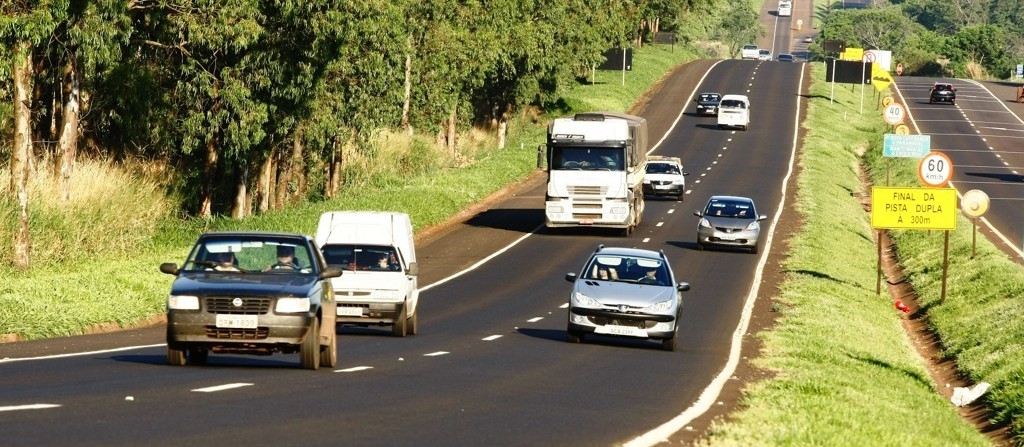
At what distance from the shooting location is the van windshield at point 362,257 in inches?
958

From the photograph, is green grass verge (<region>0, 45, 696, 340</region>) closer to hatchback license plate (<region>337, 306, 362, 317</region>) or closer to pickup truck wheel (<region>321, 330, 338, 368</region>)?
hatchback license plate (<region>337, 306, 362, 317</region>)

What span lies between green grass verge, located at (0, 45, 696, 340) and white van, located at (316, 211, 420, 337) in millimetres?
3483

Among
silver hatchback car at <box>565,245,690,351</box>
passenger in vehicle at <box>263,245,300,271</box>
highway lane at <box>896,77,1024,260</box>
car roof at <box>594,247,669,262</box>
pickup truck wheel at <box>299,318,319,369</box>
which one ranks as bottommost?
highway lane at <box>896,77,1024,260</box>

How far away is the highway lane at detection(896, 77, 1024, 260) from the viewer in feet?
200

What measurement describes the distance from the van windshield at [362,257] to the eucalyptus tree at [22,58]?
702cm

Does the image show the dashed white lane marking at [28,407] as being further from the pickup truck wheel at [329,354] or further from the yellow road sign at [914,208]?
the yellow road sign at [914,208]

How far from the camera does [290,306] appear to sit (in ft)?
53.4

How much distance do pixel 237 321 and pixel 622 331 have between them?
886cm

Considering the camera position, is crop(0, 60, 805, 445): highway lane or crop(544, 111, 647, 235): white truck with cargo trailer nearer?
crop(0, 60, 805, 445): highway lane

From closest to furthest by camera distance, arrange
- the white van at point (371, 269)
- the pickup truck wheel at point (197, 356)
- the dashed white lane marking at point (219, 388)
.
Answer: the dashed white lane marking at point (219, 388)
the pickup truck wheel at point (197, 356)
the white van at point (371, 269)

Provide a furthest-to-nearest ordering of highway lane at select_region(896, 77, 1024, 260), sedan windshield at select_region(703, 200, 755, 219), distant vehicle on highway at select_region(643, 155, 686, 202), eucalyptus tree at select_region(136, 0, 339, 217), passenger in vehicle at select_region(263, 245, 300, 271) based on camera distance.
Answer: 1. highway lane at select_region(896, 77, 1024, 260)
2. distant vehicle on highway at select_region(643, 155, 686, 202)
3. sedan windshield at select_region(703, 200, 755, 219)
4. eucalyptus tree at select_region(136, 0, 339, 217)
5. passenger in vehicle at select_region(263, 245, 300, 271)

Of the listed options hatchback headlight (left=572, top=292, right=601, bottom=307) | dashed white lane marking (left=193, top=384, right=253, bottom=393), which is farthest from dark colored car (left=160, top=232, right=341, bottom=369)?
hatchback headlight (left=572, top=292, right=601, bottom=307)

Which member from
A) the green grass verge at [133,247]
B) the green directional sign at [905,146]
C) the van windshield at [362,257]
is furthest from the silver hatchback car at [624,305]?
the green directional sign at [905,146]

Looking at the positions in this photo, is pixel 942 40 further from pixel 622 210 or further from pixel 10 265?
pixel 10 265
